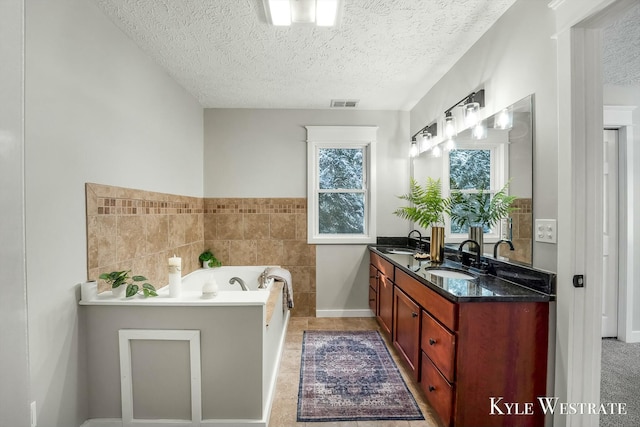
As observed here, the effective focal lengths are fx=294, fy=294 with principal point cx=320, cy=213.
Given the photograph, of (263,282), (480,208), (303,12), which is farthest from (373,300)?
(303,12)

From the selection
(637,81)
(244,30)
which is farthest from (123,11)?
(637,81)

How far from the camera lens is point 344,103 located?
3.43 m

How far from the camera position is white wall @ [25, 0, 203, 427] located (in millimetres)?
1376

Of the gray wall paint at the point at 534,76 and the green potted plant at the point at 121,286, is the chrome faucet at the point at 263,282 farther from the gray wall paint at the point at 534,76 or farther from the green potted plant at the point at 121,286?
the gray wall paint at the point at 534,76

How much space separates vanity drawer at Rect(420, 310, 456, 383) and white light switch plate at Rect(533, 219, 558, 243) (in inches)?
27.5

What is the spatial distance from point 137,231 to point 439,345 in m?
2.18

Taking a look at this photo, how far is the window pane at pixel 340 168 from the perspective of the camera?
3748mm

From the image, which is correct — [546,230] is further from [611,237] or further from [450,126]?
[611,237]

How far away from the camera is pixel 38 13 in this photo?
1.40 metres

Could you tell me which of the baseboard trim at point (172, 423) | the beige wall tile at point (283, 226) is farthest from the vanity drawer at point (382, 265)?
the baseboard trim at point (172, 423)

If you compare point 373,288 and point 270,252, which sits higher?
point 270,252

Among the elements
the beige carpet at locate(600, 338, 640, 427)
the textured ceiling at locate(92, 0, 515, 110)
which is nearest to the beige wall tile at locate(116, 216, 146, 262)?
the textured ceiling at locate(92, 0, 515, 110)

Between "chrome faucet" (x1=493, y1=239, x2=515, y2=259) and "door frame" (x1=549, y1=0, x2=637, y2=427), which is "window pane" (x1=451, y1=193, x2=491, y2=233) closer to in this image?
"chrome faucet" (x1=493, y1=239, x2=515, y2=259)

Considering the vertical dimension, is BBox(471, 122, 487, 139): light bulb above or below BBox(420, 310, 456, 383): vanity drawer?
above
